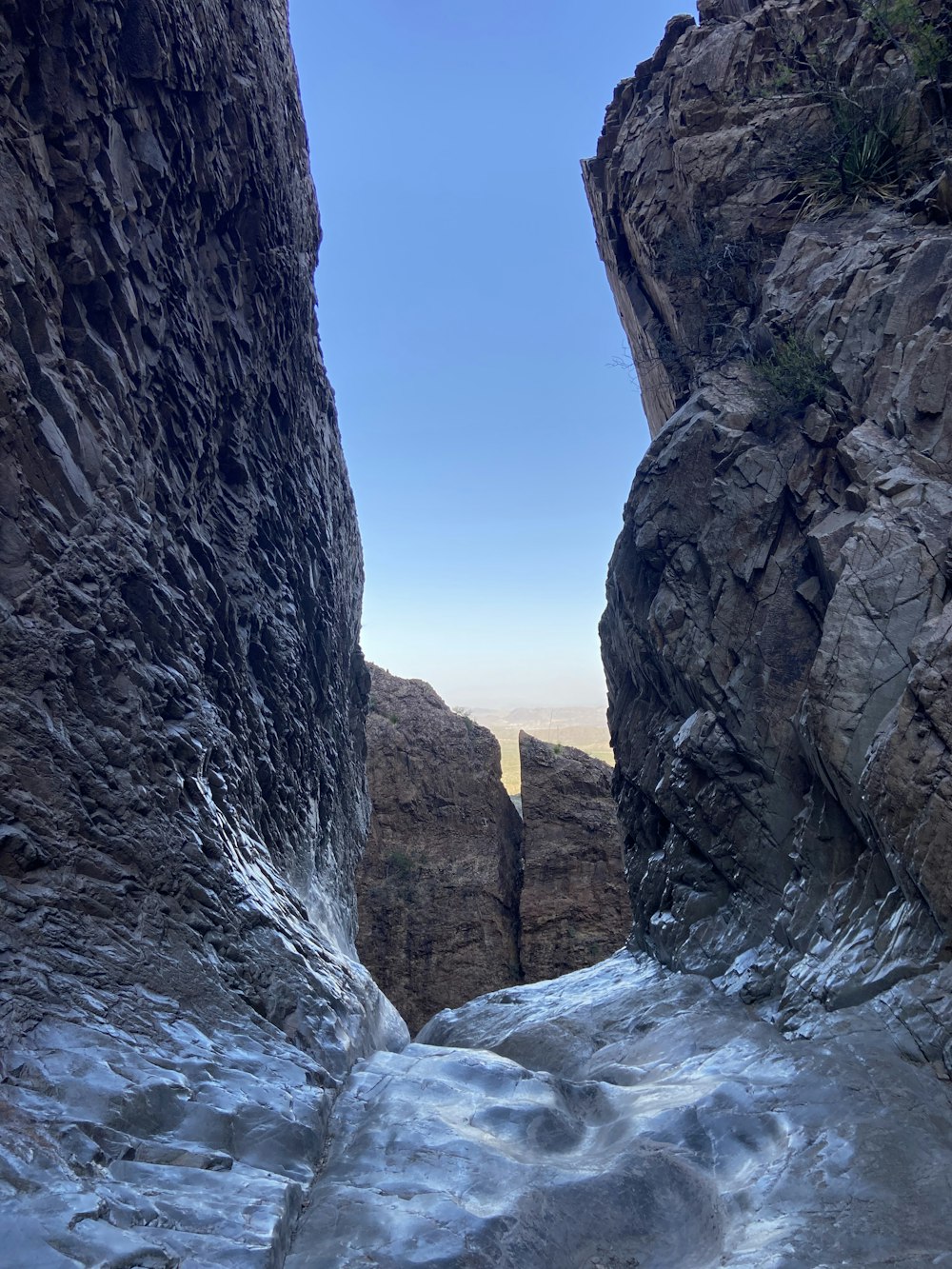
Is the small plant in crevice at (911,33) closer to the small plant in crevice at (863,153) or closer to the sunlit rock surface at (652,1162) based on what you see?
the small plant in crevice at (863,153)

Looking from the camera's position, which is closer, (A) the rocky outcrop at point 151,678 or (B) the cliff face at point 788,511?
(A) the rocky outcrop at point 151,678

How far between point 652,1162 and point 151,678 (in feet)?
17.3

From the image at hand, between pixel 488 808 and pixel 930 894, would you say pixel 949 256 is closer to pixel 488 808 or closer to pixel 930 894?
pixel 930 894

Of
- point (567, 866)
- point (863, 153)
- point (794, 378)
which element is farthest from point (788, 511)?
point (567, 866)

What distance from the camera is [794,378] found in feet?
35.1

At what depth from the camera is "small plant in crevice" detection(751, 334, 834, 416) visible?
34.5 feet

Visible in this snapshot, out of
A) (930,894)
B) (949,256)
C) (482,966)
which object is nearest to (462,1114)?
(930,894)

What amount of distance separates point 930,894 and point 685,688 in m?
5.13

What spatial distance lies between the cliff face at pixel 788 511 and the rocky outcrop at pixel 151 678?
4.48 m

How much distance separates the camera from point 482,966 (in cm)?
2930

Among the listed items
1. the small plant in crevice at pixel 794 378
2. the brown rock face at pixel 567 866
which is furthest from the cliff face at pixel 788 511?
the brown rock face at pixel 567 866

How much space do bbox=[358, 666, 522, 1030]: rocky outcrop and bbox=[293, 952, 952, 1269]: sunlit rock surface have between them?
2246cm

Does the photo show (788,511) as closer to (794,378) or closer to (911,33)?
(794,378)

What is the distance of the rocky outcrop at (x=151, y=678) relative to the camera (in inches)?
195
